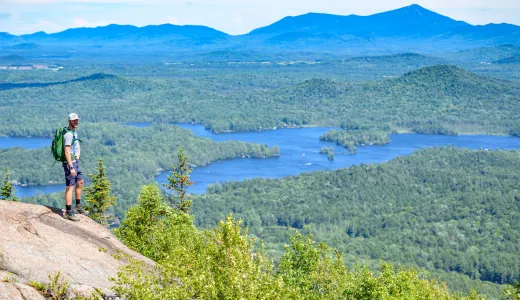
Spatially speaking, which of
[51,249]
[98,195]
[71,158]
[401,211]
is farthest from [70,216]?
[401,211]

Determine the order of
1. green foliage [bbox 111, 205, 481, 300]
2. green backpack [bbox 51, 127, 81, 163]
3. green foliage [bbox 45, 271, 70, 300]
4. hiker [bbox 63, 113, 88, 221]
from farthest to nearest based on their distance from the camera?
green backpack [bbox 51, 127, 81, 163] → hiker [bbox 63, 113, 88, 221] → green foliage [bbox 111, 205, 481, 300] → green foliage [bbox 45, 271, 70, 300]

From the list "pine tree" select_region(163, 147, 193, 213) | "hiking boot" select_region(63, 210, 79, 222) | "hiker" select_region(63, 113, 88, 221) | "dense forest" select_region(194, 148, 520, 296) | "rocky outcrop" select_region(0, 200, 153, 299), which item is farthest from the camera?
"dense forest" select_region(194, 148, 520, 296)

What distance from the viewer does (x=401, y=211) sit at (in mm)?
155000

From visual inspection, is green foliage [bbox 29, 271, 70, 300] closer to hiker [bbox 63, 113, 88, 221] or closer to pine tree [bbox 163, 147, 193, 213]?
hiker [bbox 63, 113, 88, 221]

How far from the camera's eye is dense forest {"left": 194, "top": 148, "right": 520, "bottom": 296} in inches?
4747

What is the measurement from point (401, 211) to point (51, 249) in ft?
443

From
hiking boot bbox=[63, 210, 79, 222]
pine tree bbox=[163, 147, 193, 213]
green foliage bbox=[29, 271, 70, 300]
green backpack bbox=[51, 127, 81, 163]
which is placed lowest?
pine tree bbox=[163, 147, 193, 213]

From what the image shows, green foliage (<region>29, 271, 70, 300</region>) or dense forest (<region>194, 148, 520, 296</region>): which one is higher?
green foliage (<region>29, 271, 70, 300</region>)

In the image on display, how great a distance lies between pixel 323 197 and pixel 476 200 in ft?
116

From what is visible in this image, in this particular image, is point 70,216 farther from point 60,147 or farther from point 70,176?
point 60,147

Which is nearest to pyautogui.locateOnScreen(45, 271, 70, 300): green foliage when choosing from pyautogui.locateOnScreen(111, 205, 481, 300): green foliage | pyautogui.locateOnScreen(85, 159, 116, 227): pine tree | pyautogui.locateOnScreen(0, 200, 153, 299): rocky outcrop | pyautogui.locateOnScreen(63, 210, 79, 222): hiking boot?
pyautogui.locateOnScreen(0, 200, 153, 299): rocky outcrop

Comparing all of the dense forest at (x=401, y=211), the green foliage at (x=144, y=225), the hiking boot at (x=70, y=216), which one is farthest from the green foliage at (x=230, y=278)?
the dense forest at (x=401, y=211)

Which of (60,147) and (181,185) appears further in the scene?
(181,185)

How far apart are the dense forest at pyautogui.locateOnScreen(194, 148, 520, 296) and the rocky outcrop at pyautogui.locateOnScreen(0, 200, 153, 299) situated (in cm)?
8825
